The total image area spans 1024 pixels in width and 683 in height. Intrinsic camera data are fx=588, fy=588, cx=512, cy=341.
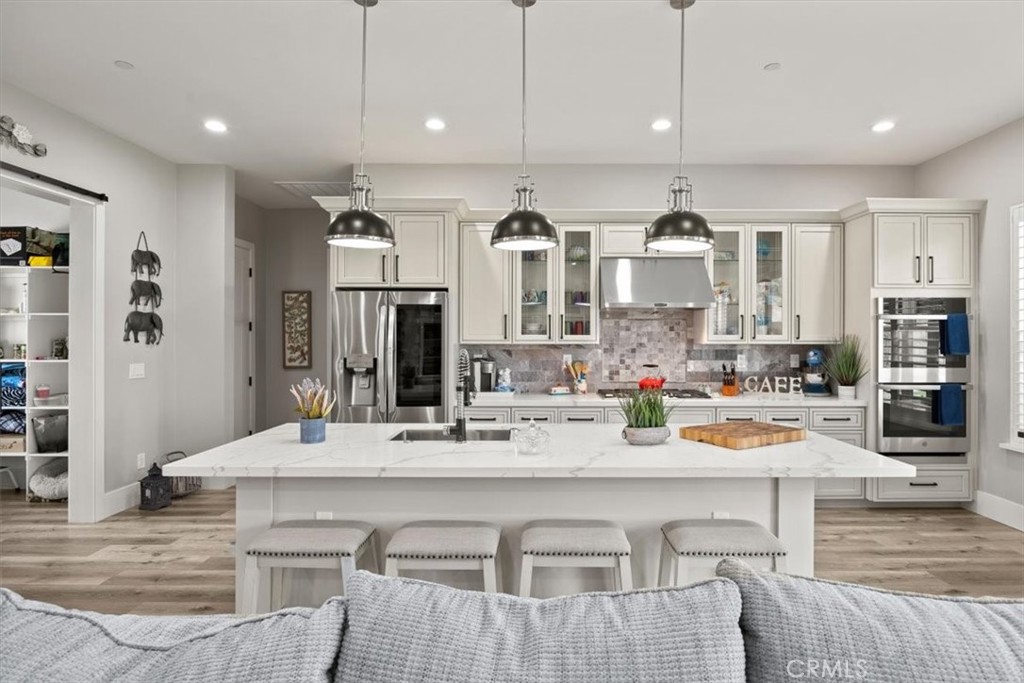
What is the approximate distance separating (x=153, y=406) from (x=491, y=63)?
3917 mm

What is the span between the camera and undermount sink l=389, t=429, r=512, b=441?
9.66ft

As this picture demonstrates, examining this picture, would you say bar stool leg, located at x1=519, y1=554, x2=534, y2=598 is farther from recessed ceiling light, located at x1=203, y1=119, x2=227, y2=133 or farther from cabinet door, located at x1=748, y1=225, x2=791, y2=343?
recessed ceiling light, located at x1=203, y1=119, x2=227, y2=133

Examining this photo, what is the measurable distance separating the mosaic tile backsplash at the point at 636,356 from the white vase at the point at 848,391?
62cm

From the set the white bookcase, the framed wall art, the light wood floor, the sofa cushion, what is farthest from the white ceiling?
the light wood floor

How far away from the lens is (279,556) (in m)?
2.15

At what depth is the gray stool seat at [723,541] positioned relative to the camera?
6.97ft

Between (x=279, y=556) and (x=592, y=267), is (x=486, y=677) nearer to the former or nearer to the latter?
(x=279, y=556)

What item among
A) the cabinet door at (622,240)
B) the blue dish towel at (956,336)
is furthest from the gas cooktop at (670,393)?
the blue dish towel at (956,336)

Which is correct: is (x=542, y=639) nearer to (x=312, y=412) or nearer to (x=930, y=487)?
(x=312, y=412)

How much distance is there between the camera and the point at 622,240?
4.94 meters

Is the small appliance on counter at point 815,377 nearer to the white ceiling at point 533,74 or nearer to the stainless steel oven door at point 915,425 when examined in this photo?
the stainless steel oven door at point 915,425

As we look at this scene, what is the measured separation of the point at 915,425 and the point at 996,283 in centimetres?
120

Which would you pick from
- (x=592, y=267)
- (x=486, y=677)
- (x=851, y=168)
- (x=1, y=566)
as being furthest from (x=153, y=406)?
(x=851, y=168)

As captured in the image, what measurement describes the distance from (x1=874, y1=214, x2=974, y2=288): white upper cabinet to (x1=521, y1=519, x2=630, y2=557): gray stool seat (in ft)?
11.9
